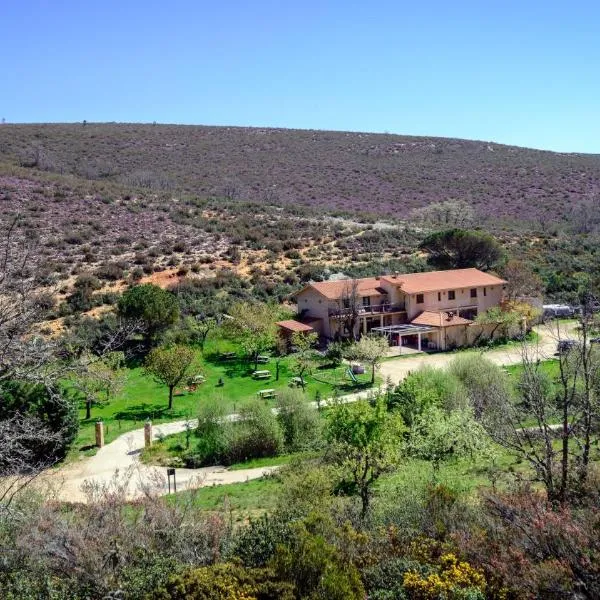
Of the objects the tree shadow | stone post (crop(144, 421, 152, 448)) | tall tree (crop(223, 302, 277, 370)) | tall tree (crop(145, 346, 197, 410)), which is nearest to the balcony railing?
tall tree (crop(223, 302, 277, 370))

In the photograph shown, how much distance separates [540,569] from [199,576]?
4.70 metres

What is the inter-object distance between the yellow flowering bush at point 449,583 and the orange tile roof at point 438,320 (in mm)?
32433

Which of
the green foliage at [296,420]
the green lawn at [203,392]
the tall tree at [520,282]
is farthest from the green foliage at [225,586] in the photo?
the tall tree at [520,282]

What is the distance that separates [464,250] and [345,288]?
1643 cm

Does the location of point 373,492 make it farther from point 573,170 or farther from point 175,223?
point 573,170

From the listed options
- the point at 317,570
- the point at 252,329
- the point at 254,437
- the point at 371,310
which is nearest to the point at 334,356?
the point at 252,329

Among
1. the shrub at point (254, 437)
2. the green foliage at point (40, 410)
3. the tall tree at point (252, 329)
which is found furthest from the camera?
the tall tree at point (252, 329)

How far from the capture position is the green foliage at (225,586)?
9.51 metres

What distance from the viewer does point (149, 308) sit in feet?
124

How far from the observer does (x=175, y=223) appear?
6069cm

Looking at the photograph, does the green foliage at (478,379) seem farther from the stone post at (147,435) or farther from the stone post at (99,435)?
the stone post at (99,435)

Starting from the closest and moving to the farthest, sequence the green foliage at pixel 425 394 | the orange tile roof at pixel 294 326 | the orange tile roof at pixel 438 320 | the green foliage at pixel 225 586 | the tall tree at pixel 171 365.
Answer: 1. the green foliage at pixel 225 586
2. the green foliage at pixel 425 394
3. the tall tree at pixel 171 365
4. the orange tile roof at pixel 294 326
5. the orange tile roof at pixel 438 320

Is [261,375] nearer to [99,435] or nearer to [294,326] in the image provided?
[294,326]

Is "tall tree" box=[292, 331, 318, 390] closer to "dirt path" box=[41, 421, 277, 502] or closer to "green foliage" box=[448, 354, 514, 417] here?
"green foliage" box=[448, 354, 514, 417]
